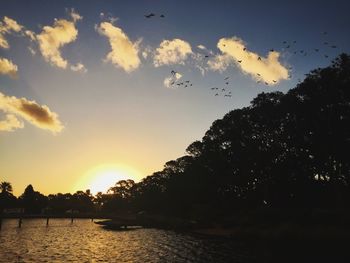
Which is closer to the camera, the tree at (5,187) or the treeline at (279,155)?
the treeline at (279,155)

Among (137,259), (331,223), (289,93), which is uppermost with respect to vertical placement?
(289,93)

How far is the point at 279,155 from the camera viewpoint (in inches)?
2485

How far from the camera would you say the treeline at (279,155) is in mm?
49375

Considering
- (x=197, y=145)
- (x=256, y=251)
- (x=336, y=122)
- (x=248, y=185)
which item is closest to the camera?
(x=256, y=251)

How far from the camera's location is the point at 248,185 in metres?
76.1

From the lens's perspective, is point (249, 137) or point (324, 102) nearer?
point (324, 102)

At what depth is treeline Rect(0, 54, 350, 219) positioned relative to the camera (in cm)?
4938

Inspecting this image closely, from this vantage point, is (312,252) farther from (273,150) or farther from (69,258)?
(273,150)

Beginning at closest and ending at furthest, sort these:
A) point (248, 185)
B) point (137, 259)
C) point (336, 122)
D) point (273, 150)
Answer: point (137, 259) < point (336, 122) < point (273, 150) < point (248, 185)

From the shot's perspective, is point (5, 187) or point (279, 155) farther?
point (5, 187)

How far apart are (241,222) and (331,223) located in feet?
55.6

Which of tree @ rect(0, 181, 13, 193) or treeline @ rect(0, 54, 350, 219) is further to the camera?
tree @ rect(0, 181, 13, 193)

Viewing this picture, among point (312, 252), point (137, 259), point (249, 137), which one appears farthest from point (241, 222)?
point (137, 259)

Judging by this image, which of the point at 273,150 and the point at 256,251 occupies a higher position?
the point at 273,150
